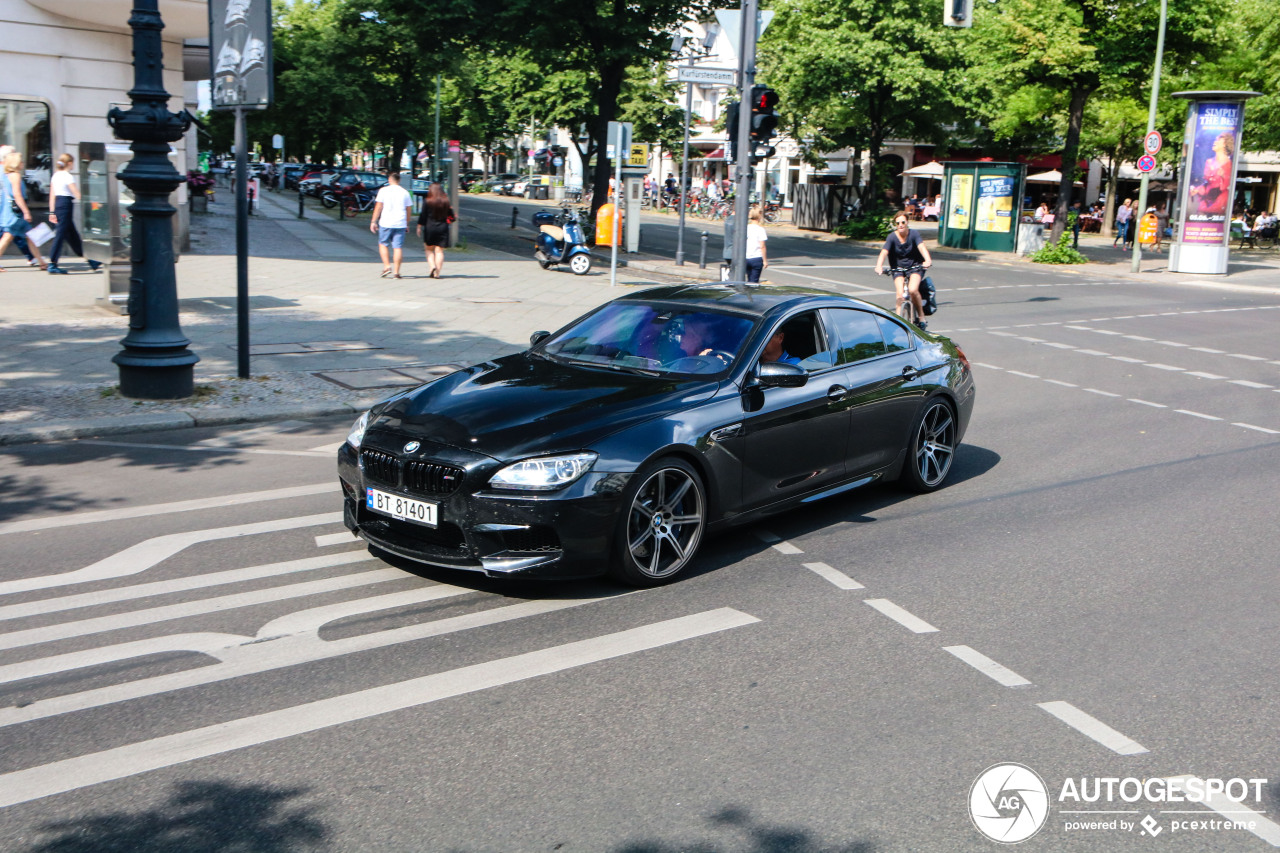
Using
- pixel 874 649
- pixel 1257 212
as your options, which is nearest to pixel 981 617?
pixel 874 649

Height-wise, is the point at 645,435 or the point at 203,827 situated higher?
the point at 645,435

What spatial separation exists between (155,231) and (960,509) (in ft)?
22.0

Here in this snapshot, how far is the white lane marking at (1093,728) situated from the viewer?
421 centimetres

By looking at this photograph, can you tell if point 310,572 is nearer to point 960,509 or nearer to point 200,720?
point 200,720

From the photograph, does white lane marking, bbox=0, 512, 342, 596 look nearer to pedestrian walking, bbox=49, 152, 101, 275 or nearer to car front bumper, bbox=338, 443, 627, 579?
car front bumper, bbox=338, 443, 627, 579

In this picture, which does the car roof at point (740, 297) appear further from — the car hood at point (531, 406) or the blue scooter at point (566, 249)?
the blue scooter at point (566, 249)

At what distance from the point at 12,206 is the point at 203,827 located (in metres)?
18.2

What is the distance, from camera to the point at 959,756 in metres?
4.12

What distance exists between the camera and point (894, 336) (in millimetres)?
7844

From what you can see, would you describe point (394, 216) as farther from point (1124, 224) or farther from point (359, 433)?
point (1124, 224)

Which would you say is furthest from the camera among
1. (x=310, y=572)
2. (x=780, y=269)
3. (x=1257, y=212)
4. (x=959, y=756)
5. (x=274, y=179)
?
(x=274, y=179)

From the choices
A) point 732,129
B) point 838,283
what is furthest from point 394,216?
point 838,283

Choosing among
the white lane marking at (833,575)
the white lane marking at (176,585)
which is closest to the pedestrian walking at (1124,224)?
the white lane marking at (833,575)

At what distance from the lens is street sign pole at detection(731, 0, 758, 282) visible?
16891mm
